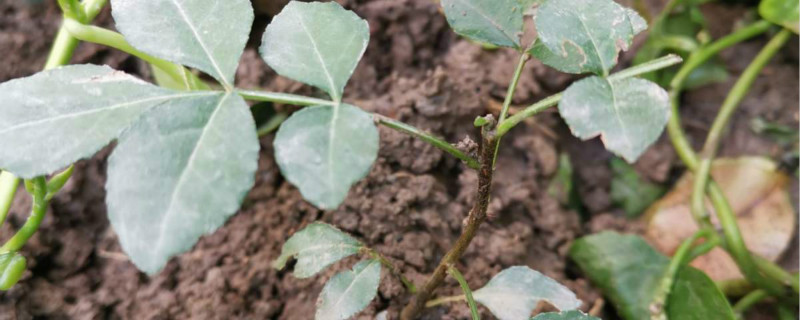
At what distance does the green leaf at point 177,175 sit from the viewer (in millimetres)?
663

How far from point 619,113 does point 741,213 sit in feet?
3.51

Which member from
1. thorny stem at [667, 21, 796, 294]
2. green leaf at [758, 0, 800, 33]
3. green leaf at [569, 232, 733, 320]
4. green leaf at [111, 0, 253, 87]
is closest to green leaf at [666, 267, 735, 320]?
green leaf at [569, 232, 733, 320]

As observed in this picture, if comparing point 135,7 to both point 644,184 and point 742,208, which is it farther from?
point 742,208

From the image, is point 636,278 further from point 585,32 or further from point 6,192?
point 6,192

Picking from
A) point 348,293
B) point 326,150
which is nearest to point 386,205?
point 348,293

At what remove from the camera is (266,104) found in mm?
1440

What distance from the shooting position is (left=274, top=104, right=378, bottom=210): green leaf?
26.7 inches

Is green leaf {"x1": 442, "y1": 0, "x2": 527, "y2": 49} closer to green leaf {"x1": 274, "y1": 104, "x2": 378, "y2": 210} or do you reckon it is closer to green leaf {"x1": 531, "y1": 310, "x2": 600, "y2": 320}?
green leaf {"x1": 274, "y1": 104, "x2": 378, "y2": 210}

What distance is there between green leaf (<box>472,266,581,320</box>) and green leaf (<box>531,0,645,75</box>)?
358 millimetres

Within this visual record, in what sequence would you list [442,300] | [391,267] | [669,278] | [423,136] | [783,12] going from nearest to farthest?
[423,136] → [391,267] → [442,300] → [669,278] → [783,12]

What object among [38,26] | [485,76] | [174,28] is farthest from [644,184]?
[38,26]

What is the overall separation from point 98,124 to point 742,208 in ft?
4.80

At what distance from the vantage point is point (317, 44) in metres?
0.83

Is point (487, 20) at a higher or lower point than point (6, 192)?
higher
